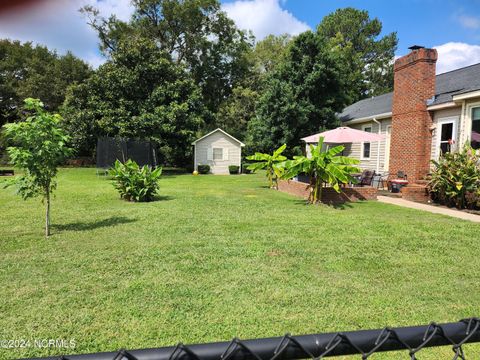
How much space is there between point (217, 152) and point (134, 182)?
17187 mm

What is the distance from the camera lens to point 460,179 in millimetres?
9859

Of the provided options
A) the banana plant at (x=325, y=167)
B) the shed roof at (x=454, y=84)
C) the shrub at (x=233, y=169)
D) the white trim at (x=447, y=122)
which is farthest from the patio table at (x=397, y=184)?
the shrub at (x=233, y=169)

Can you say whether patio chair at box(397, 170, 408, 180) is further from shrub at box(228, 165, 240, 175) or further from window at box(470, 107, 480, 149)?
shrub at box(228, 165, 240, 175)

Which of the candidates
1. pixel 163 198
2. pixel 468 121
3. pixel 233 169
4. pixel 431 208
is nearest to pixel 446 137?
pixel 468 121

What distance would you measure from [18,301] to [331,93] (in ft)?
64.0

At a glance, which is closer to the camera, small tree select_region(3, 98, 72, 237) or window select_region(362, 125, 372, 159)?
small tree select_region(3, 98, 72, 237)

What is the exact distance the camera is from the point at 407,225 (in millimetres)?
7648

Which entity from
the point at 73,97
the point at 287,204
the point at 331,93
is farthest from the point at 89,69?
the point at 287,204

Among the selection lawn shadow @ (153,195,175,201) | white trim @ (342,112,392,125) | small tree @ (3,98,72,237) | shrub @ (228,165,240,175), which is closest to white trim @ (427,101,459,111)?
white trim @ (342,112,392,125)

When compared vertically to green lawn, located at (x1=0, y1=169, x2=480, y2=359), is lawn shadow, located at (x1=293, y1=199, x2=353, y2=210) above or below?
above

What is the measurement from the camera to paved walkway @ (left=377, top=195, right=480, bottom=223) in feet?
29.2

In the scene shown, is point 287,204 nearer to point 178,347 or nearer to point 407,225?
point 407,225

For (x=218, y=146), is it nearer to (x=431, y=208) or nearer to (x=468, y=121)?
(x=468, y=121)

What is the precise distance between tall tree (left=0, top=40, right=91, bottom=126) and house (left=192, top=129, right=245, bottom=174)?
17049mm
